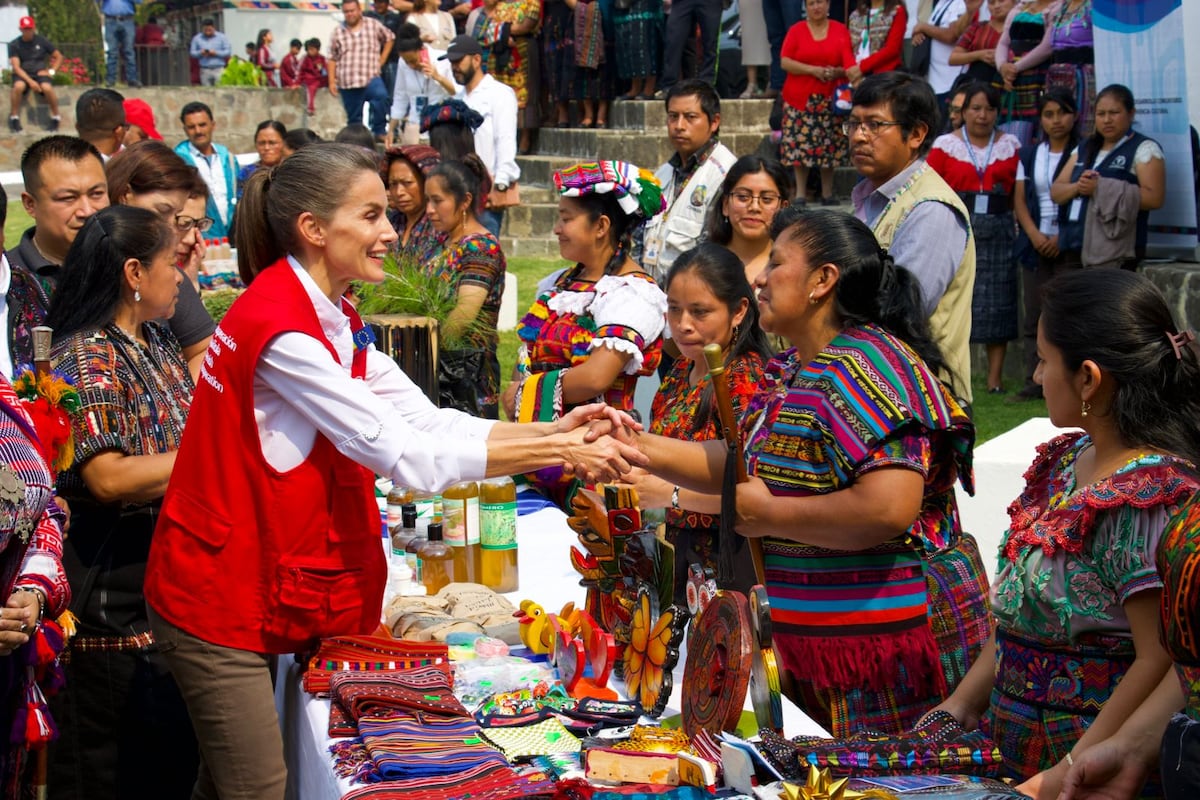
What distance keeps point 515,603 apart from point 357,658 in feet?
2.78

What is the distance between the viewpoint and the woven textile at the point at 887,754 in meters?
2.14

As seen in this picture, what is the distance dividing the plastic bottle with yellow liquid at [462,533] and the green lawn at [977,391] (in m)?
4.48

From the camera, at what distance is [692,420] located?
345 centimetres

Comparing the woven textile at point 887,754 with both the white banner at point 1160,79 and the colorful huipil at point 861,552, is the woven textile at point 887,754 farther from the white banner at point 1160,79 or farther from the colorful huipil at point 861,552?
the white banner at point 1160,79

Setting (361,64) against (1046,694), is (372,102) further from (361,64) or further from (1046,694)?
(1046,694)

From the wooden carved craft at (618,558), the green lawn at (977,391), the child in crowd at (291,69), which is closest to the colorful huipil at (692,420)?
the wooden carved craft at (618,558)

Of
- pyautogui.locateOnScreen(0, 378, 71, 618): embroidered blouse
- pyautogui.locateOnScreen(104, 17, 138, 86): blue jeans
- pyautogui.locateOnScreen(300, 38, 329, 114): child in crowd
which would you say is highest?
pyautogui.locateOnScreen(104, 17, 138, 86): blue jeans

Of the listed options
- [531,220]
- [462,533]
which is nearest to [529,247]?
[531,220]

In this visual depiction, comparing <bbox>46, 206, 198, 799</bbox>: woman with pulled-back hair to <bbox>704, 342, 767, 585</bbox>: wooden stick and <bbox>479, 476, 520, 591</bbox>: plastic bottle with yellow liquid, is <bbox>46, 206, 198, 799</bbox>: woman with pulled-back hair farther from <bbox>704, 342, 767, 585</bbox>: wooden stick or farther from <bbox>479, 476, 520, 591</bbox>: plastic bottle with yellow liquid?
<bbox>704, 342, 767, 585</bbox>: wooden stick

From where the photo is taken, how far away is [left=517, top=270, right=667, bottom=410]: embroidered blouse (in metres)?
4.35

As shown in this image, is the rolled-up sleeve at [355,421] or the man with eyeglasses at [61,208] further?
the man with eyeglasses at [61,208]

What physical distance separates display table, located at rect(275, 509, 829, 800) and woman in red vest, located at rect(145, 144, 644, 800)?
0.10m

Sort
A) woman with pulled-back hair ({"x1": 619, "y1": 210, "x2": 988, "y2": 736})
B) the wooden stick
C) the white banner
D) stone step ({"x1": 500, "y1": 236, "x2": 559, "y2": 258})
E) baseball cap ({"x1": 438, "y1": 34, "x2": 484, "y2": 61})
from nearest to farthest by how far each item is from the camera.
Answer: the wooden stick → woman with pulled-back hair ({"x1": 619, "y1": 210, "x2": 988, "y2": 736}) → the white banner → baseball cap ({"x1": 438, "y1": 34, "x2": 484, "y2": 61}) → stone step ({"x1": 500, "y1": 236, "x2": 559, "y2": 258})

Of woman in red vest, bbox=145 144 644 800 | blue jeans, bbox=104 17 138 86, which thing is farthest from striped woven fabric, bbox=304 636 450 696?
blue jeans, bbox=104 17 138 86
